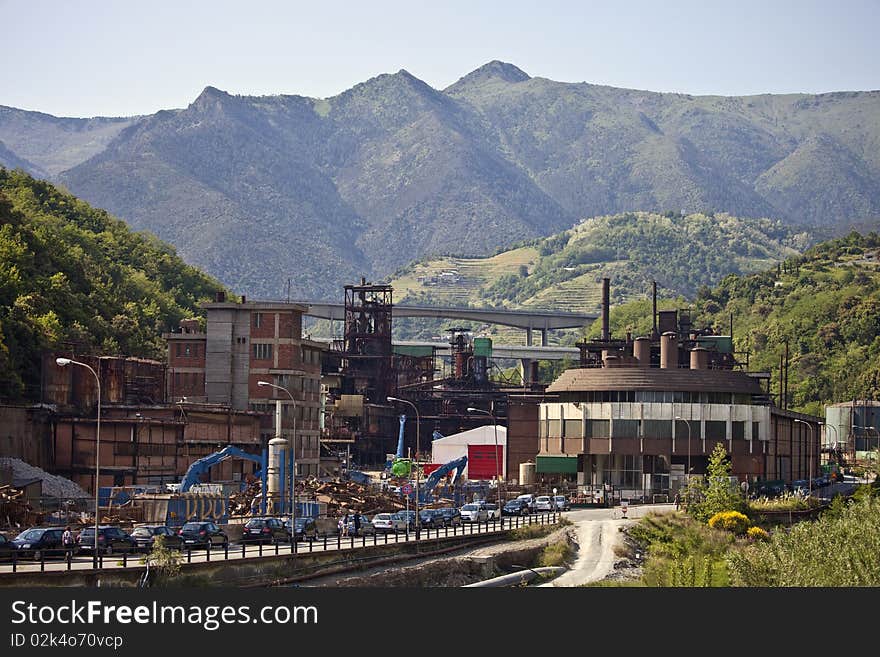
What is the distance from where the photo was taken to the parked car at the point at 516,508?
118 metres

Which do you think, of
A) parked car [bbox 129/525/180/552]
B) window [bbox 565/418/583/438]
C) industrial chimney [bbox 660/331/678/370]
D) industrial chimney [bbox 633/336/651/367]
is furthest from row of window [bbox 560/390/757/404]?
parked car [bbox 129/525/180/552]

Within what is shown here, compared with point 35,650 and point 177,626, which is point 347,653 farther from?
point 35,650

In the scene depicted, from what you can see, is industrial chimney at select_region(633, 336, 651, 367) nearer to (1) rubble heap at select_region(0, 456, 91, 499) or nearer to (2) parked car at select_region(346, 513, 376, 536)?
(2) parked car at select_region(346, 513, 376, 536)

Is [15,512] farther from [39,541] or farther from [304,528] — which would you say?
[304,528]

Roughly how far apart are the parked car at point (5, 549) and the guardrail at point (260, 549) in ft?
1.46

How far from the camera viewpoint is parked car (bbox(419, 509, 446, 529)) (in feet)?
339

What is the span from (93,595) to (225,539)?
21.8 metres

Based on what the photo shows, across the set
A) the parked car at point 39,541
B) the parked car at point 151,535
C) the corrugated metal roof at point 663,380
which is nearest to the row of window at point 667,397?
the corrugated metal roof at point 663,380

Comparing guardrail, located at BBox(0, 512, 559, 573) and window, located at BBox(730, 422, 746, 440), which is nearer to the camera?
guardrail, located at BBox(0, 512, 559, 573)

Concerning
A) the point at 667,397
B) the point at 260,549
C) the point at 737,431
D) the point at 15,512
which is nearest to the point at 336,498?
the point at 15,512

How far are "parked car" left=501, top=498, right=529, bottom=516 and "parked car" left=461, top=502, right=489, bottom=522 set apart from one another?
3.82m

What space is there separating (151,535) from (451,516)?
3343cm

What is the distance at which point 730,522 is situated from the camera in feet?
365

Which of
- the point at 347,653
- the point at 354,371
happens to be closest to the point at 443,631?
the point at 347,653
